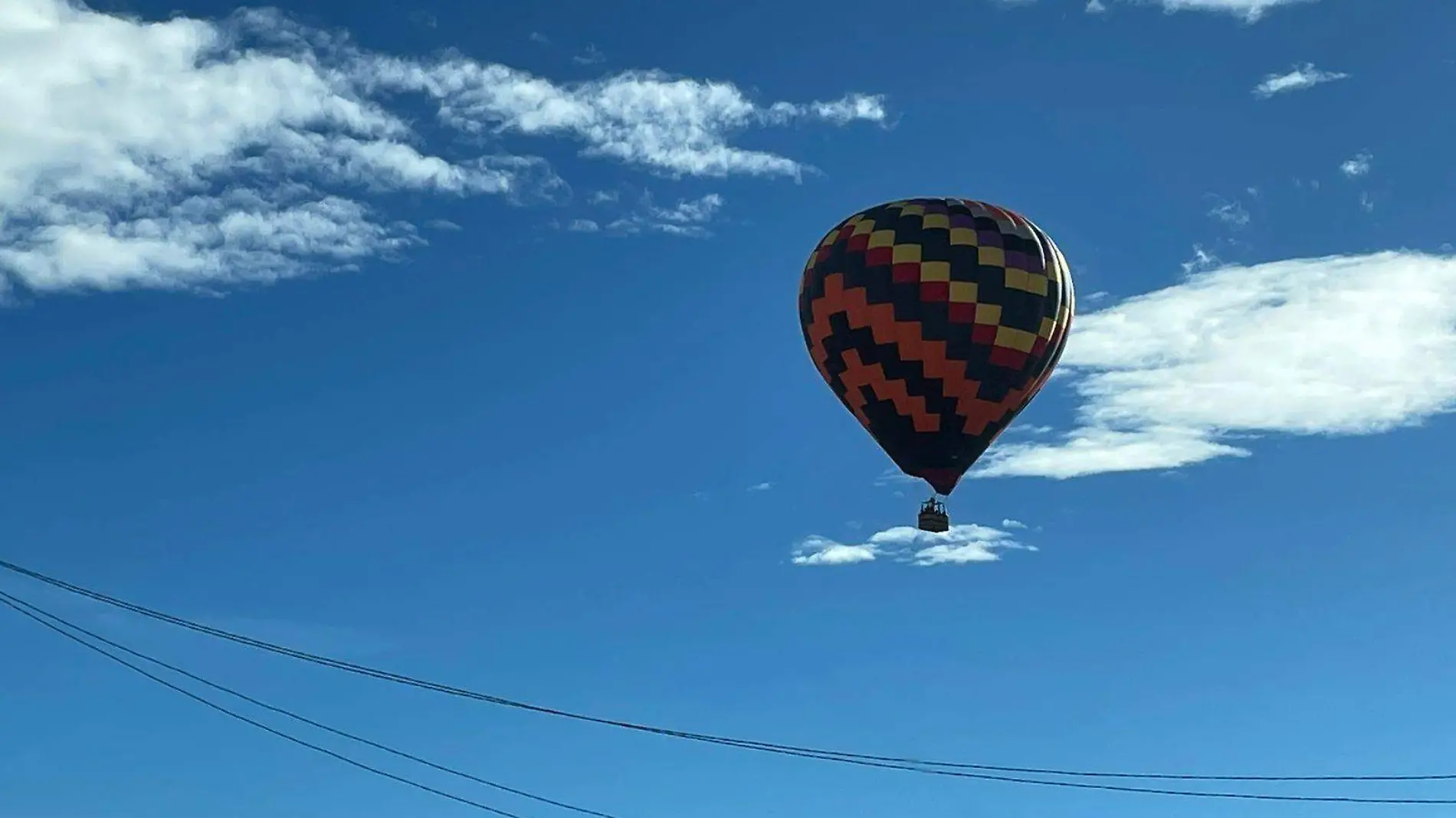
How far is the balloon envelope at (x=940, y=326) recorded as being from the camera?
65.8m

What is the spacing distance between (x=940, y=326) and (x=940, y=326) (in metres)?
0.02

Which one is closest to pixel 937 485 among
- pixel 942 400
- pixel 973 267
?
pixel 942 400

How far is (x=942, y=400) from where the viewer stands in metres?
65.9

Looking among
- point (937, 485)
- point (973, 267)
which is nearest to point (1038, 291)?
point (973, 267)

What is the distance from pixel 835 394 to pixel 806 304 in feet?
10.2

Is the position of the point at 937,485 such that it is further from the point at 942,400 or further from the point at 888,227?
the point at 888,227

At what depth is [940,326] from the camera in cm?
6575

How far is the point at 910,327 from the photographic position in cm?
6588

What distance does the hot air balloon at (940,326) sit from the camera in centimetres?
6575

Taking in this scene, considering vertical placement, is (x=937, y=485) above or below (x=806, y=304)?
below

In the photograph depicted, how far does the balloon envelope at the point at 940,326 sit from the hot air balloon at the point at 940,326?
3 cm

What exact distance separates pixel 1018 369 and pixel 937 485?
4567 millimetres

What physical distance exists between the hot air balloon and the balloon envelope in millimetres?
34

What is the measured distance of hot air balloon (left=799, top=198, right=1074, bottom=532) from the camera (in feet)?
216
